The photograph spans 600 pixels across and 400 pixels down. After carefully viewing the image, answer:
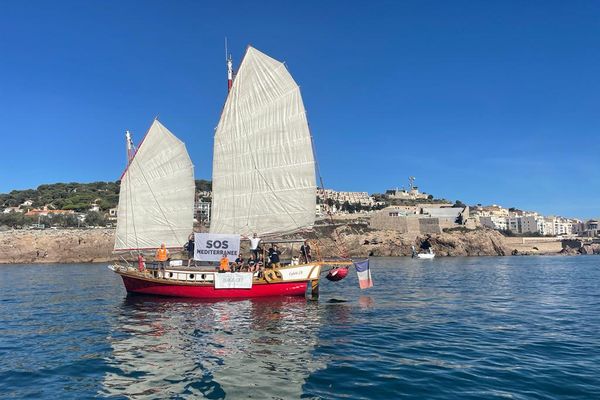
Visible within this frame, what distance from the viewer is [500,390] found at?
10758 mm

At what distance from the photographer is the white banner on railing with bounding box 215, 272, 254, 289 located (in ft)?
95.8

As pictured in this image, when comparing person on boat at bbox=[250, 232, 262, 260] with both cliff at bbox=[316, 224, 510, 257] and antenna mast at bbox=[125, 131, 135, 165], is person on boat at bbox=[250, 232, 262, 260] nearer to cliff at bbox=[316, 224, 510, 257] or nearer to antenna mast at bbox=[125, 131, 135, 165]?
antenna mast at bbox=[125, 131, 135, 165]

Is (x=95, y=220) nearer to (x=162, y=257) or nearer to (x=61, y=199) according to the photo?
(x=61, y=199)

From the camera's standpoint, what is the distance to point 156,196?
33.9 metres

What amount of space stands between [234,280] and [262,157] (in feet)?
29.6

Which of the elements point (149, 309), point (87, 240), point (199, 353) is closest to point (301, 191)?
point (149, 309)

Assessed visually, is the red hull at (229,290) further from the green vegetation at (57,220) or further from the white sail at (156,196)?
the green vegetation at (57,220)

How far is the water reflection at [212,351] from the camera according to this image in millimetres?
11156

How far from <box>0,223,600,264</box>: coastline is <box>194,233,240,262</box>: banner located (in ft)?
87.8

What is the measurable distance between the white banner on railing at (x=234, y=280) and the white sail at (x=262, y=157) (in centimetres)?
413

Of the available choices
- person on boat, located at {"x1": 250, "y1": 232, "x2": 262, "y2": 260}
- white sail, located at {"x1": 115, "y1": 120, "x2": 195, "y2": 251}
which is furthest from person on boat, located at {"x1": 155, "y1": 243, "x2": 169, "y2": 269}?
person on boat, located at {"x1": 250, "y1": 232, "x2": 262, "y2": 260}

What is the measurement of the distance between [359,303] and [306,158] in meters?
10.7

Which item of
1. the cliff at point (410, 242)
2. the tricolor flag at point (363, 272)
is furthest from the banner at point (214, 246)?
the cliff at point (410, 242)

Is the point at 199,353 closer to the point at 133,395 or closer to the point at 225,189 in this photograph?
the point at 133,395
